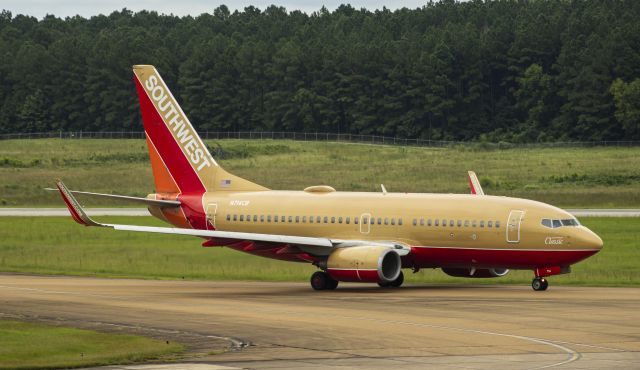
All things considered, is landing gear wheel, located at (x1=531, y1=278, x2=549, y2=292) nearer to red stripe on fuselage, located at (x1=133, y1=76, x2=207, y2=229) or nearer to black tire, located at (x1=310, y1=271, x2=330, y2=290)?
black tire, located at (x1=310, y1=271, x2=330, y2=290)

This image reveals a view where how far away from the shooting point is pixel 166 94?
61.4m

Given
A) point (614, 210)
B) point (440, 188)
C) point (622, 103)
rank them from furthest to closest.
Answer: point (622, 103) → point (440, 188) → point (614, 210)

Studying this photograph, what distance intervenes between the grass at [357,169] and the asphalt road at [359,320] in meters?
55.4

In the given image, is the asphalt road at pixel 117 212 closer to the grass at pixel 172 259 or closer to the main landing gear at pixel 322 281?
the grass at pixel 172 259

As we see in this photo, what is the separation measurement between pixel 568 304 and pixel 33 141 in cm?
15215

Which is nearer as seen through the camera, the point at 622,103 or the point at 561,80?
the point at 622,103

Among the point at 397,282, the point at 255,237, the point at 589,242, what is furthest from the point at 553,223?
the point at 255,237

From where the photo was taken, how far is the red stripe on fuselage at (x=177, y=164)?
59.7m

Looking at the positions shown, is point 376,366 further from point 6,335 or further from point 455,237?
point 455,237

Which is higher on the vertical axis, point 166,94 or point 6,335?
point 166,94

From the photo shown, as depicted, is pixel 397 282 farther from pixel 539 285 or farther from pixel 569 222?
pixel 569 222

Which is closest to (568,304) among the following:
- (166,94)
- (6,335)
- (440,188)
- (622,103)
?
(6,335)

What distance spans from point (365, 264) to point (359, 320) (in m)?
10.5

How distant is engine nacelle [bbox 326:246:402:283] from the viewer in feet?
167
